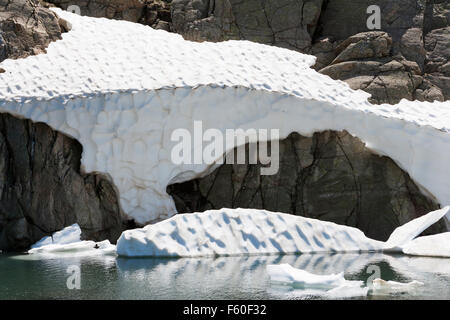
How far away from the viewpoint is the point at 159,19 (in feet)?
58.4

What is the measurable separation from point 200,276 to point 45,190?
4.91 m

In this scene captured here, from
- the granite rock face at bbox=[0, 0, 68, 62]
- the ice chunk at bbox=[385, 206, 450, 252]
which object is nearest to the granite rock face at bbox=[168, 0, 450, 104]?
the granite rock face at bbox=[0, 0, 68, 62]

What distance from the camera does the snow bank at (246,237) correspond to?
825cm

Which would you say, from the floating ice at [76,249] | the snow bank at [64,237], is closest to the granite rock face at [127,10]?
the snow bank at [64,237]

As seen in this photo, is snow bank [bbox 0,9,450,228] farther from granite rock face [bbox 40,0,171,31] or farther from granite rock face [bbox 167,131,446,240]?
granite rock face [bbox 40,0,171,31]

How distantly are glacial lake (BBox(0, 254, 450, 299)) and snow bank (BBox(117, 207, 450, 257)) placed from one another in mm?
250

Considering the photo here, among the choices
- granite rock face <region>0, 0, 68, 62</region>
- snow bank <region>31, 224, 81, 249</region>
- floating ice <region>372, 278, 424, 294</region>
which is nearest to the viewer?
floating ice <region>372, 278, 424, 294</region>

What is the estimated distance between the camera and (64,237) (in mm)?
9992

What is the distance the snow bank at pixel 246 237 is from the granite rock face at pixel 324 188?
4.44ft

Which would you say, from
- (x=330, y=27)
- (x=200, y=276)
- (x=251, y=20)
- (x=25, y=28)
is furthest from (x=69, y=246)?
(x=330, y=27)

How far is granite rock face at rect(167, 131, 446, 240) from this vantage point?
10.4 metres

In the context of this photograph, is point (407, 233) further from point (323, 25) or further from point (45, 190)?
point (323, 25)

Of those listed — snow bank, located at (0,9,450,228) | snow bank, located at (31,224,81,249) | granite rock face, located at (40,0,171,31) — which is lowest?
snow bank, located at (31,224,81,249)

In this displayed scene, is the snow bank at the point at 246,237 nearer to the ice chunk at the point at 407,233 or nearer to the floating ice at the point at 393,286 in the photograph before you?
the ice chunk at the point at 407,233
